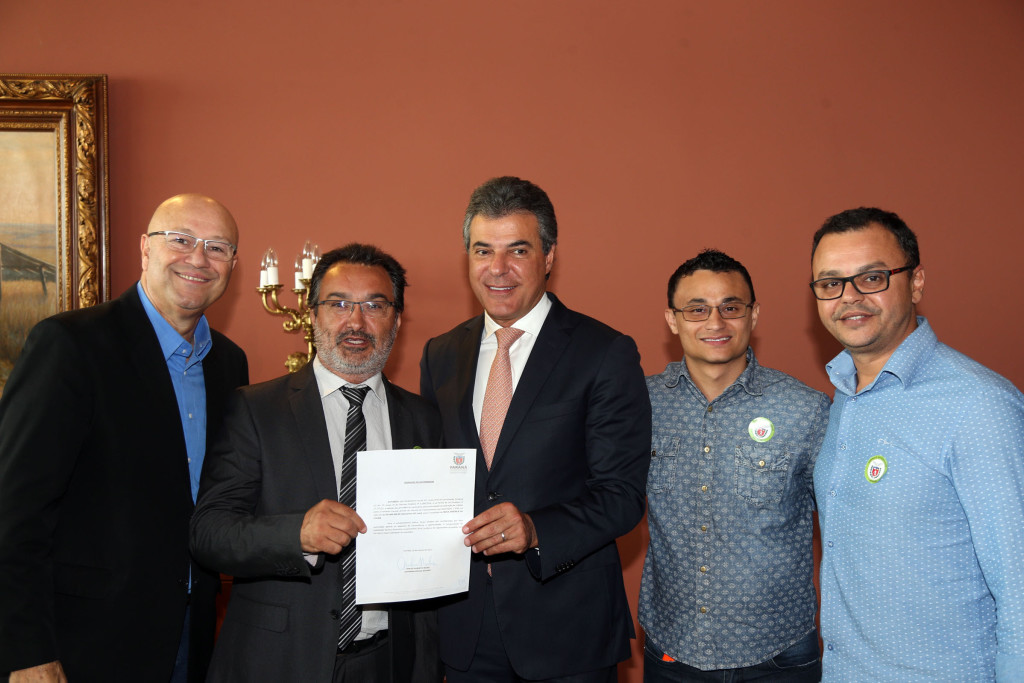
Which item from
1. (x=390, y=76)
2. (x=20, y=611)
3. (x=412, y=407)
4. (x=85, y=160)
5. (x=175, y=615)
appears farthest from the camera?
(x=390, y=76)

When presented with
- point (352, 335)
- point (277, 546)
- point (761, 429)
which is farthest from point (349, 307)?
point (761, 429)

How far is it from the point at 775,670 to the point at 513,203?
173cm

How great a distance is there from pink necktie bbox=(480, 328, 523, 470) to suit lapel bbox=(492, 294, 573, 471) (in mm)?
43

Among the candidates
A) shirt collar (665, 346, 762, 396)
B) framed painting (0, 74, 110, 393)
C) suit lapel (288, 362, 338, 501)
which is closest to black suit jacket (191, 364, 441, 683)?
suit lapel (288, 362, 338, 501)

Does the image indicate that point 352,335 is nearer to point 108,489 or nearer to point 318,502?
point 318,502

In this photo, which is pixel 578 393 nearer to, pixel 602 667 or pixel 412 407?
pixel 412 407

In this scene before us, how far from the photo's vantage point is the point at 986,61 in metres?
3.99

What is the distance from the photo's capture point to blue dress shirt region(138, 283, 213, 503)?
238 centimetres

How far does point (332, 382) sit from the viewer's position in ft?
7.43

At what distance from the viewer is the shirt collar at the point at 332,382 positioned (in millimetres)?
2256

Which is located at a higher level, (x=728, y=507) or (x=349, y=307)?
(x=349, y=307)

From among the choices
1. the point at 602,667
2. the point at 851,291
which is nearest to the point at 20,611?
the point at 602,667

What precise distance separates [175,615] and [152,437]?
55cm

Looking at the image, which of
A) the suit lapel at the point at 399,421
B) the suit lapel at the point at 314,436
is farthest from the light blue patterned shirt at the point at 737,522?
the suit lapel at the point at 314,436
